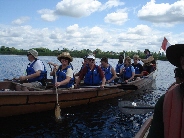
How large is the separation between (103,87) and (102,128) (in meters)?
2.21

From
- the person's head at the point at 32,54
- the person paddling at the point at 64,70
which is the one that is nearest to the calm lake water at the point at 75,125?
the person paddling at the point at 64,70

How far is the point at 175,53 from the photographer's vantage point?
5.39 feet

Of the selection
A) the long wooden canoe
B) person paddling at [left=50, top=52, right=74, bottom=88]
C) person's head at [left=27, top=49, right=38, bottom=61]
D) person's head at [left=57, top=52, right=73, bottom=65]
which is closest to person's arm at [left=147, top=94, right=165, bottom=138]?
the long wooden canoe

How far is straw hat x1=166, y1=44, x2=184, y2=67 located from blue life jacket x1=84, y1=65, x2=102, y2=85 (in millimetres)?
8017

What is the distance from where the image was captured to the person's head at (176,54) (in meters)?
1.61

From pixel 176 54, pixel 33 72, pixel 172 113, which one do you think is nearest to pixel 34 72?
pixel 33 72

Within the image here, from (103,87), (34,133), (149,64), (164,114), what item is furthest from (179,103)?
(149,64)

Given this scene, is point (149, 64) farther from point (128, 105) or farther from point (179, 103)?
point (179, 103)

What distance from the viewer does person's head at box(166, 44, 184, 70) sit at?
63.3 inches

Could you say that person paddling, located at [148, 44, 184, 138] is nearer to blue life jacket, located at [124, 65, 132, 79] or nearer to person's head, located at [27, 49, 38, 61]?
person's head, located at [27, 49, 38, 61]

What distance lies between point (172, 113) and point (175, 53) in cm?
43

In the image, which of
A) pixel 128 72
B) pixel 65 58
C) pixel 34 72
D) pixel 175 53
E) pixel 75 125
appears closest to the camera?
pixel 175 53

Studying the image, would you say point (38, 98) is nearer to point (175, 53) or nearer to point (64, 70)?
point (64, 70)

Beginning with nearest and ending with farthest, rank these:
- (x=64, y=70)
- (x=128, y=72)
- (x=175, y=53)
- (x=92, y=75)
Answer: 1. (x=175, y=53)
2. (x=64, y=70)
3. (x=92, y=75)
4. (x=128, y=72)
